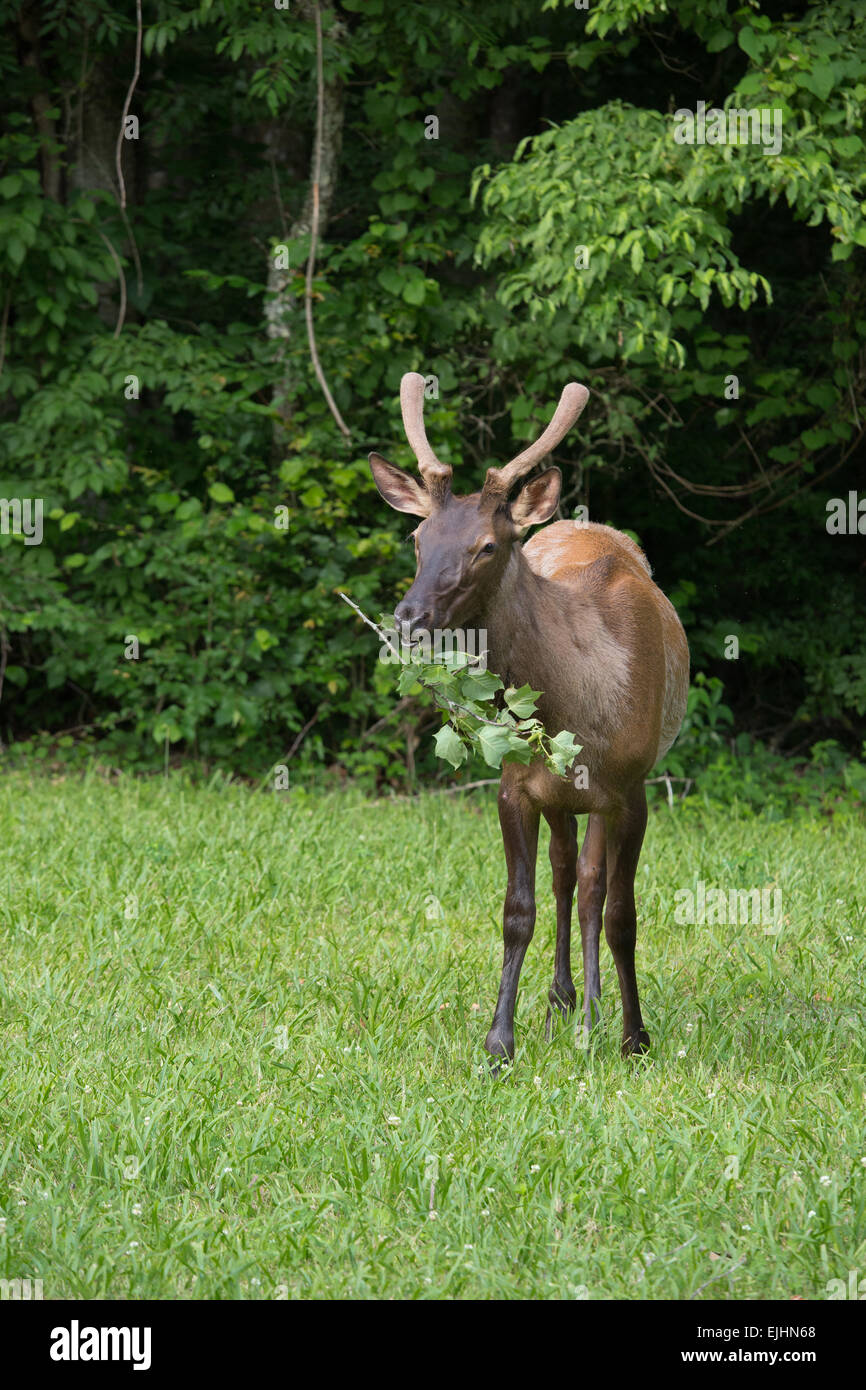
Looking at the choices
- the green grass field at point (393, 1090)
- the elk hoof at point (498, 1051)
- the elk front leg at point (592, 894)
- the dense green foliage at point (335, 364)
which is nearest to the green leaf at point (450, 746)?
the green grass field at point (393, 1090)

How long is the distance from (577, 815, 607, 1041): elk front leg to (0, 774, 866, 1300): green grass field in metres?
0.25

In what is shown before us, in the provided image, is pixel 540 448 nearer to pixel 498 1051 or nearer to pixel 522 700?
pixel 522 700

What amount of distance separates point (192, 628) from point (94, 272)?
88.2 inches

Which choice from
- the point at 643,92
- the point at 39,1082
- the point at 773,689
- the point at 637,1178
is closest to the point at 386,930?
the point at 39,1082

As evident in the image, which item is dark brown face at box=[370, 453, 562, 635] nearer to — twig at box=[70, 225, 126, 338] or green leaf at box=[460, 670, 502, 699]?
green leaf at box=[460, 670, 502, 699]

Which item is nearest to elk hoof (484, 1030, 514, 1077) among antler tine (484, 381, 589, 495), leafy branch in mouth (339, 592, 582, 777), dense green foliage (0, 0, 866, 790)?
leafy branch in mouth (339, 592, 582, 777)

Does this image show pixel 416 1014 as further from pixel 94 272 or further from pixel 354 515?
pixel 94 272

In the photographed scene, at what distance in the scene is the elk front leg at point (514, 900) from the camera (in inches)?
182

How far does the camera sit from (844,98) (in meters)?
8.10

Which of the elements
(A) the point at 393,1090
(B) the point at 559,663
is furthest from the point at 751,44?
(A) the point at 393,1090

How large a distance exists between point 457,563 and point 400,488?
487 millimetres

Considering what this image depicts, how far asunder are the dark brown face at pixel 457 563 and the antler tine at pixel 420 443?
2.1 inches

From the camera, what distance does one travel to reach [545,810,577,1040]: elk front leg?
5.13 meters

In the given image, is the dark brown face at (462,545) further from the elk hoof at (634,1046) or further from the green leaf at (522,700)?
the elk hoof at (634,1046)
